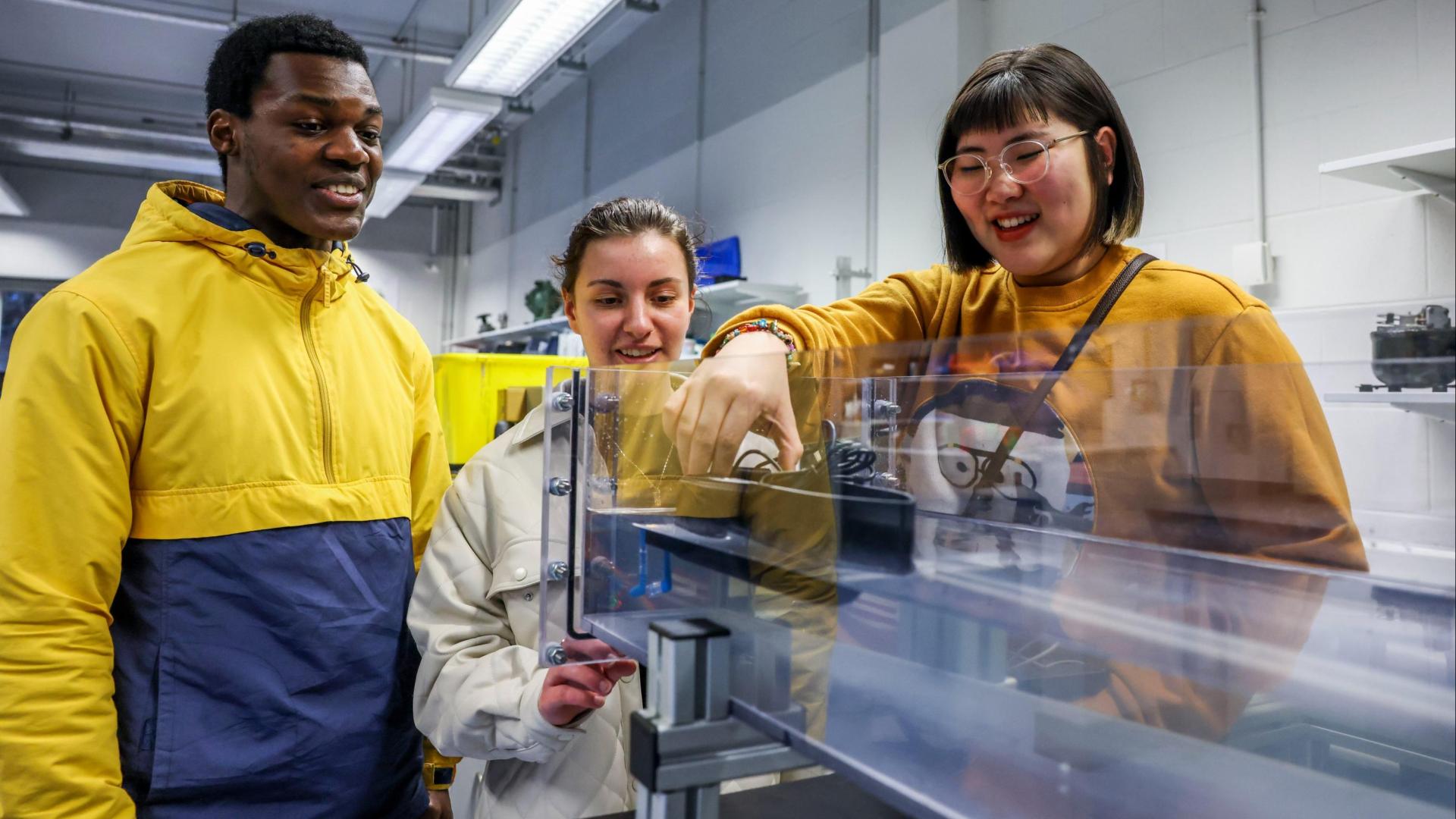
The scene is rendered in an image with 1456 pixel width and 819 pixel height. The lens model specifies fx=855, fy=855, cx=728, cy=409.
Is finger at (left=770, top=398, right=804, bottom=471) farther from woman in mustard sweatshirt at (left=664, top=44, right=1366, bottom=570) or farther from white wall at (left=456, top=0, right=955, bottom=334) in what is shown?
white wall at (left=456, top=0, right=955, bottom=334)

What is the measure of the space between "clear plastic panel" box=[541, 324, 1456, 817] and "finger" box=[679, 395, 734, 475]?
0.05 feet

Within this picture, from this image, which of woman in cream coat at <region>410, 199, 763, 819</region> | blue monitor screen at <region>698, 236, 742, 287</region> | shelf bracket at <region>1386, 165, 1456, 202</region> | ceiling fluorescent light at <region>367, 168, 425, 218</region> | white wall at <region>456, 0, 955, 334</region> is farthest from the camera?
ceiling fluorescent light at <region>367, 168, 425, 218</region>

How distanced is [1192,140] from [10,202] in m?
8.15

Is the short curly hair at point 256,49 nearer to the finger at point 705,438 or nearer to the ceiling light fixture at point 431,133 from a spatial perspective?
the finger at point 705,438

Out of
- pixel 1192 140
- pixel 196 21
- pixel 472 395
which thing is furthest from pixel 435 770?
pixel 196 21

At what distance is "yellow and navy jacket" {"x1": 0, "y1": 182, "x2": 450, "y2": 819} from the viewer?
37.9 inches

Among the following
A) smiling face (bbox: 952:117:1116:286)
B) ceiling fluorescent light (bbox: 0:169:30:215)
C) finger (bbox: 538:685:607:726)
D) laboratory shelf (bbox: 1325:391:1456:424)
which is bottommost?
finger (bbox: 538:685:607:726)

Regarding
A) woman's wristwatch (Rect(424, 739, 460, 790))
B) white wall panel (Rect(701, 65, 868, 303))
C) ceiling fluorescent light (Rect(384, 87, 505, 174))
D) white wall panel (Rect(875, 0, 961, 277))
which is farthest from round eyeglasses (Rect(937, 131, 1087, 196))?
ceiling fluorescent light (Rect(384, 87, 505, 174))

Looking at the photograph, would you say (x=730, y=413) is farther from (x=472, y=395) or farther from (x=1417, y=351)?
(x=472, y=395)

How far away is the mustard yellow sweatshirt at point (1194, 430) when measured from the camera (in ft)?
1.43

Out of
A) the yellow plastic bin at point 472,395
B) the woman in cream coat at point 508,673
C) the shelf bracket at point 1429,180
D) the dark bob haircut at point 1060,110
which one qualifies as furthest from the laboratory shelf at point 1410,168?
the yellow plastic bin at point 472,395

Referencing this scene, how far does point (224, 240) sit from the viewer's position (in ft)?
3.79

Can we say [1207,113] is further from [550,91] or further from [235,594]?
[550,91]

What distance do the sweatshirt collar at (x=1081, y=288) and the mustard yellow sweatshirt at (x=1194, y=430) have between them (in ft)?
0.46
